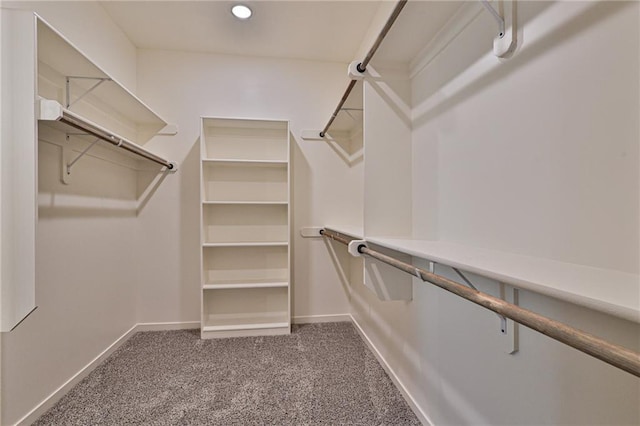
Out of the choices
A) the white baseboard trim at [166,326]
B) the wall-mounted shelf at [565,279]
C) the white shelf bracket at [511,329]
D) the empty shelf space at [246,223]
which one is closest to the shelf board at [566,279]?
the wall-mounted shelf at [565,279]

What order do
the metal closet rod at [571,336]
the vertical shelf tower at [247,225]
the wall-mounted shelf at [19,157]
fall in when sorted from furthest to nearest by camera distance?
the vertical shelf tower at [247,225], the wall-mounted shelf at [19,157], the metal closet rod at [571,336]

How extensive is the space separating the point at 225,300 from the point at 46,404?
118cm

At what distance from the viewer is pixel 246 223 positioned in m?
2.52

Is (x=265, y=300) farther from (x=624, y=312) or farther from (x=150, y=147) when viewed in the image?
(x=624, y=312)

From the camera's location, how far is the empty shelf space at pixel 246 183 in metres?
2.46

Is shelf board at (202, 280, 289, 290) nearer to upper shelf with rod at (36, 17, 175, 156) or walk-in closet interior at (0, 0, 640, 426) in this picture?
walk-in closet interior at (0, 0, 640, 426)

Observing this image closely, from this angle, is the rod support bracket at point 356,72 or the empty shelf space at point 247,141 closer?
the rod support bracket at point 356,72

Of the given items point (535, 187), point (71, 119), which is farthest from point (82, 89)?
point (535, 187)

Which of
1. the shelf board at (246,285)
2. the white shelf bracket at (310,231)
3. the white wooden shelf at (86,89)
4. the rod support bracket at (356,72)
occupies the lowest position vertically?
the shelf board at (246,285)

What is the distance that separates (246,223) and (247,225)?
0.02 m

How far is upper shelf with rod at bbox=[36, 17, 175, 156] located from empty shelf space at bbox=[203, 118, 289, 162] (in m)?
0.45

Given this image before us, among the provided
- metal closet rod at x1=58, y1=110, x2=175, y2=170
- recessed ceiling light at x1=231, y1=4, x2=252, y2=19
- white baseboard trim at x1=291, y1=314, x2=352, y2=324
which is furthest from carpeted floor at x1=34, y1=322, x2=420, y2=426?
recessed ceiling light at x1=231, y1=4, x2=252, y2=19

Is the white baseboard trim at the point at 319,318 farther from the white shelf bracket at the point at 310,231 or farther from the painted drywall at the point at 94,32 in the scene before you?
the painted drywall at the point at 94,32

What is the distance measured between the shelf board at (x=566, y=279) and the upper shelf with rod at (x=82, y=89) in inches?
64.7
